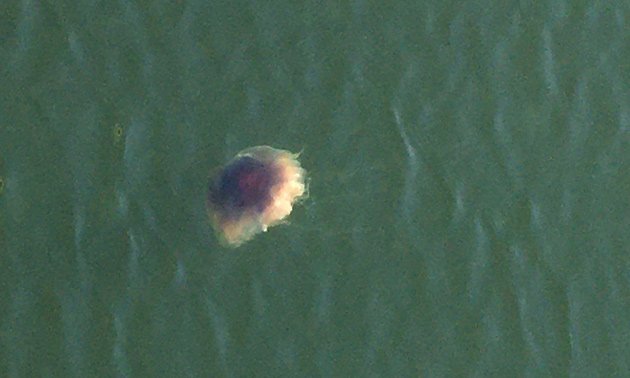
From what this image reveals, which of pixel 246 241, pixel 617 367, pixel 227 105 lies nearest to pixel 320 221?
pixel 246 241

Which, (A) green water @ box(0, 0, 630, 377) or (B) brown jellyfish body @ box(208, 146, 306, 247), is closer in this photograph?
(A) green water @ box(0, 0, 630, 377)

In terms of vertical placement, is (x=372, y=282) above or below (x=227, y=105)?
below

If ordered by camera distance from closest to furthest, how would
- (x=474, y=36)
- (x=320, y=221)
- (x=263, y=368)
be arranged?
(x=263, y=368), (x=320, y=221), (x=474, y=36)

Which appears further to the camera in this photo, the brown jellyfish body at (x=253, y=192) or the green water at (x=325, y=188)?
the brown jellyfish body at (x=253, y=192)

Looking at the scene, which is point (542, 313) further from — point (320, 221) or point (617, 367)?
point (320, 221)
